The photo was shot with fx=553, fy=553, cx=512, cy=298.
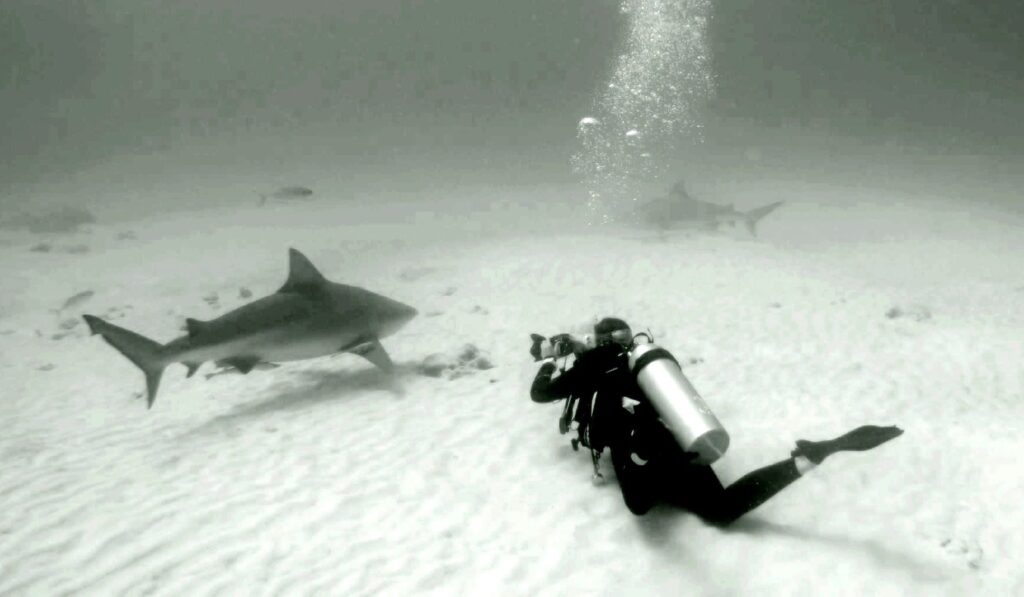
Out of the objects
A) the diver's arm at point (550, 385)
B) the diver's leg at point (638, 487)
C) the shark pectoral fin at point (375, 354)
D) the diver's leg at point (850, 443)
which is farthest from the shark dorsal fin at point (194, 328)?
the diver's leg at point (850, 443)

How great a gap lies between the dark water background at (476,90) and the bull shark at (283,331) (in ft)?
97.8

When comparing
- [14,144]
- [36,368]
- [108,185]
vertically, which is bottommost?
[36,368]

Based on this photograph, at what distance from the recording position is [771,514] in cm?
431

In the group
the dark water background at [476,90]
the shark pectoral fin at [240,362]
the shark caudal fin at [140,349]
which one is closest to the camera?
the shark caudal fin at [140,349]

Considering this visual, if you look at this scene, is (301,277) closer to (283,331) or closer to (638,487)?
(283,331)

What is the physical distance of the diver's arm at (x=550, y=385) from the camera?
440 centimetres

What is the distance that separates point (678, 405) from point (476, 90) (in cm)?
17546

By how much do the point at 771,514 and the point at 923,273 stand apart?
47.3ft

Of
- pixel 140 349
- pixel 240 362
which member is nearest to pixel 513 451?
pixel 240 362

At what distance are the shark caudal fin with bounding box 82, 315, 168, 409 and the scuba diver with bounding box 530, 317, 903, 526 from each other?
4.63 meters

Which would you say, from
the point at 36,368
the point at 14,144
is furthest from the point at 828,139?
the point at 14,144

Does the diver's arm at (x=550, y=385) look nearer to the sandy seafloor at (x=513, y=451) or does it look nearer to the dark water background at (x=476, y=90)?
the sandy seafloor at (x=513, y=451)

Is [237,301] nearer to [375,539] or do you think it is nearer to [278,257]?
[278,257]

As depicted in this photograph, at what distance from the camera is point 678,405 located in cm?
359
